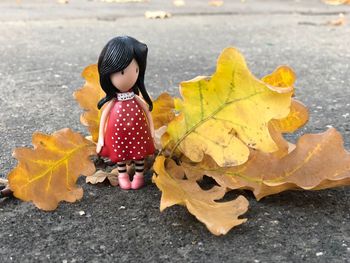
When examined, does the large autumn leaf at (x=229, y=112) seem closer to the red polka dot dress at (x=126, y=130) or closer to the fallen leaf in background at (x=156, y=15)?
the red polka dot dress at (x=126, y=130)

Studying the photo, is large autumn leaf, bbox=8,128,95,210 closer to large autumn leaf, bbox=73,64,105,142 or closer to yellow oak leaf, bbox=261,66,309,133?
large autumn leaf, bbox=73,64,105,142

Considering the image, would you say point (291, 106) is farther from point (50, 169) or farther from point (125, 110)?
point (50, 169)

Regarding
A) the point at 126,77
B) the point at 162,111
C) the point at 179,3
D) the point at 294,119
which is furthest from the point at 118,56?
the point at 179,3

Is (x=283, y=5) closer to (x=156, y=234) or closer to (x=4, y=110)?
(x=4, y=110)

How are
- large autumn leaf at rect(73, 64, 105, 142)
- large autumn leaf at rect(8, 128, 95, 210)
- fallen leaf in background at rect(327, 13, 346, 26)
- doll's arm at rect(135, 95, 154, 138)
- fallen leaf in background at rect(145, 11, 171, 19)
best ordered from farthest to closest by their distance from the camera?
fallen leaf in background at rect(145, 11, 171, 19) → fallen leaf in background at rect(327, 13, 346, 26) → large autumn leaf at rect(73, 64, 105, 142) → doll's arm at rect(135, 95, 154, 138) → large autumn leaf at rect(8, 128, 95, 210)

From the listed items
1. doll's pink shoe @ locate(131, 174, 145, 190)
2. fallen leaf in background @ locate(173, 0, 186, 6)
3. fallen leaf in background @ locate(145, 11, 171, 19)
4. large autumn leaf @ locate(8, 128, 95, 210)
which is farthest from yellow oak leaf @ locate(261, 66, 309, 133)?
fallen leaf in background @ locate(173, 0, 186, 6)

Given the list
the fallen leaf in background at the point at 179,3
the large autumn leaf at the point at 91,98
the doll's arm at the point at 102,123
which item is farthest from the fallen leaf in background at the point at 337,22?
the doll's arm at the point at 102,123

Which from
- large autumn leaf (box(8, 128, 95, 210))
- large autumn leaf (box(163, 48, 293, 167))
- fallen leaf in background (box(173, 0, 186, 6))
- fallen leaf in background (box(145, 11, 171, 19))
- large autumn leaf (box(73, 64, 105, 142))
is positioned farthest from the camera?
fallen leaf in background (box(173, 0, 186, 6))
